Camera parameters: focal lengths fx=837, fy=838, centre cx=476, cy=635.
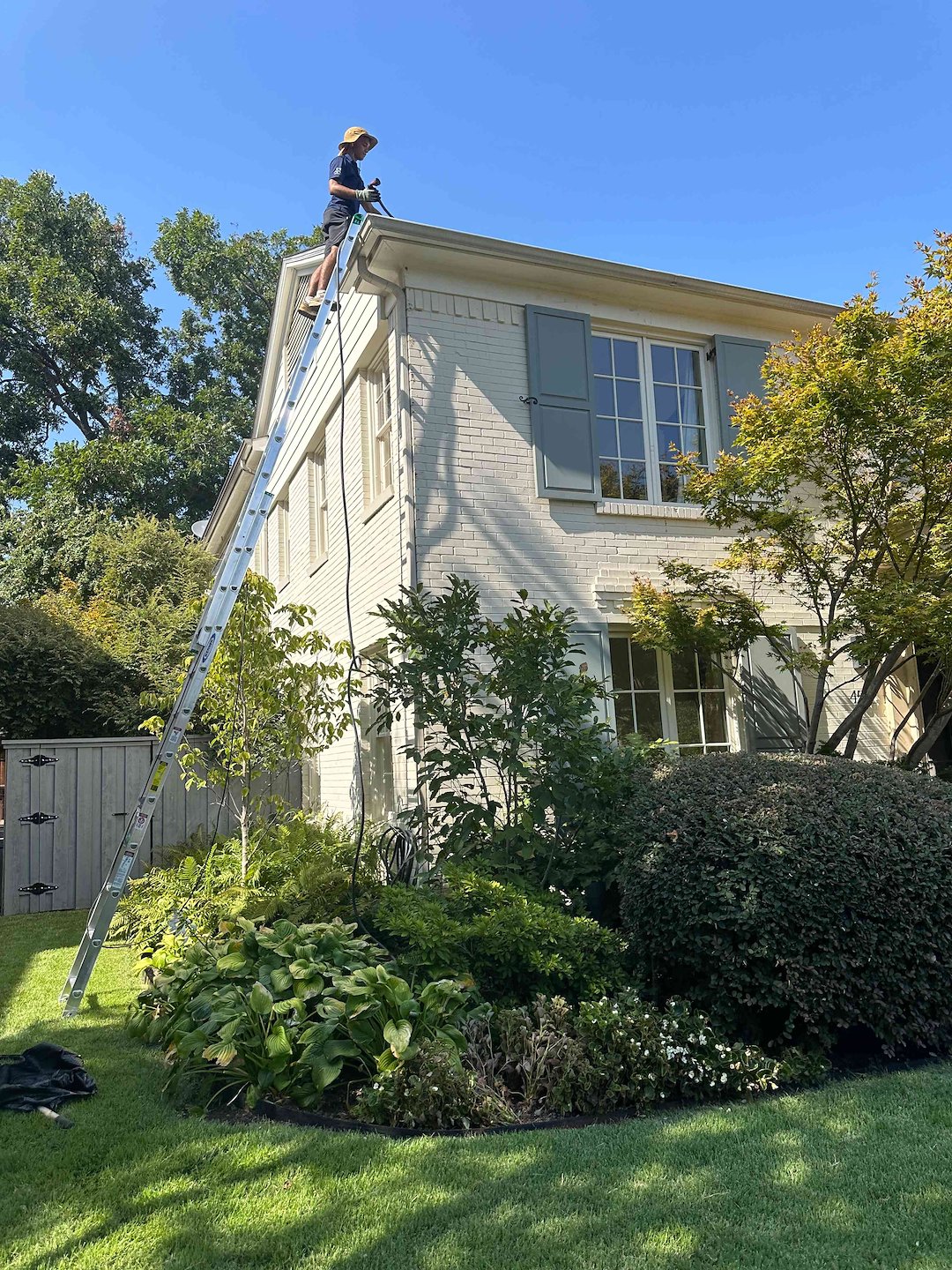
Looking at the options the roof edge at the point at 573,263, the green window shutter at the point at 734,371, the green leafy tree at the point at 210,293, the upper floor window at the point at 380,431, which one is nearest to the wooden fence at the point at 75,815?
the upper floor window at the point at 380,431

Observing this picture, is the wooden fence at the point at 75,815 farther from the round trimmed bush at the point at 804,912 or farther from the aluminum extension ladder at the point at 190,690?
the round trimmed bush at the point at 804,912

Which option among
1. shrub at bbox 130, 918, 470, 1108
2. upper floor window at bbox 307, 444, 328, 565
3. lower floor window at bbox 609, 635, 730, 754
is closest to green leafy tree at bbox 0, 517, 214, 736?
upper floor window at bbox 307, 444, 328, 565

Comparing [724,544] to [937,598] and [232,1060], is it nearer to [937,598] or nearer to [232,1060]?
[937,598]

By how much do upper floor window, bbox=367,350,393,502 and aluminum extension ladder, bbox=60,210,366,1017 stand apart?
162 centimetres

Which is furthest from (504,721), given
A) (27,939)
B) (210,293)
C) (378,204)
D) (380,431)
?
(210,293)

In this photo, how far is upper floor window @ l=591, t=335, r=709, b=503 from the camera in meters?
8.23

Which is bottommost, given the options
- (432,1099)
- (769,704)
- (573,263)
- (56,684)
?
(432,1099)

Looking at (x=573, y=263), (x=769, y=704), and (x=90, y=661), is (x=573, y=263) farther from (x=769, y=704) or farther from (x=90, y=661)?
(x=90, y=661)

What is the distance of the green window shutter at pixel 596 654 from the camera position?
744 centimetres

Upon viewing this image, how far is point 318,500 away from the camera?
35.9 ft

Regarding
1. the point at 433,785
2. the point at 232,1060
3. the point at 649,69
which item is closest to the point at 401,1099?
the point at 232,1060

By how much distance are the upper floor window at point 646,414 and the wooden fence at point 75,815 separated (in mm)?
5476

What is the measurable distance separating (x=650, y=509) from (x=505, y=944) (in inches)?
192

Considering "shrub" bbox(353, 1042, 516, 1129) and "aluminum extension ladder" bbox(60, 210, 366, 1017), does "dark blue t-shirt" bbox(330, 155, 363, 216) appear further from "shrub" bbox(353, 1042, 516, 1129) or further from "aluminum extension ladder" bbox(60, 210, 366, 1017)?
"shrub" bbox(353, 1042, 516, 1129)
